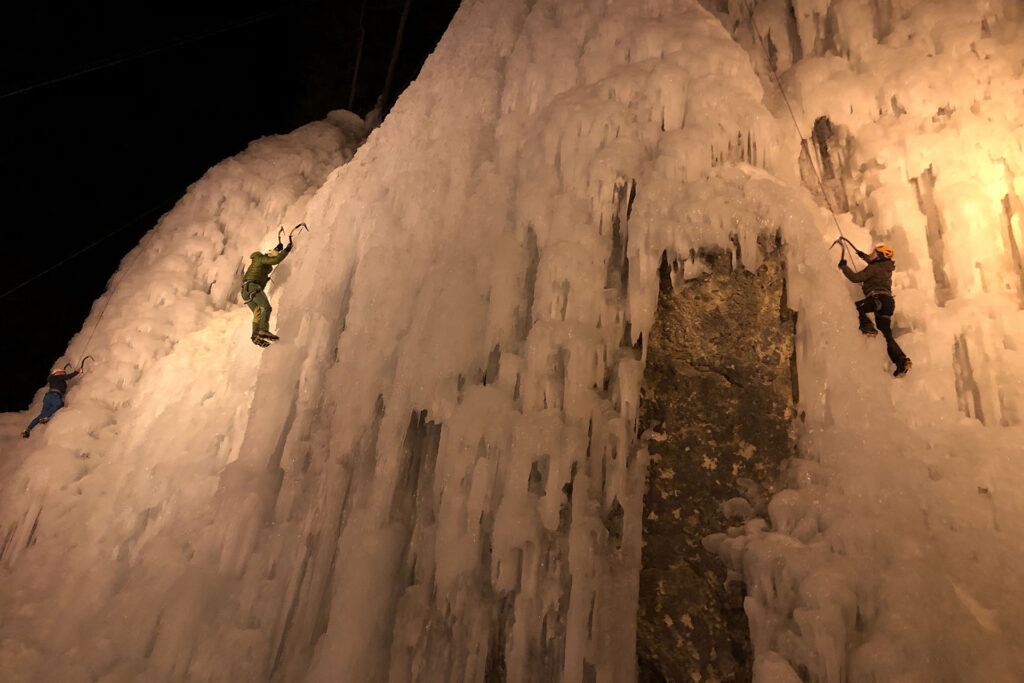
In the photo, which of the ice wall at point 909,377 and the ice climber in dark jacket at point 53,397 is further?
the ice climber in dark jacket at point 53,397

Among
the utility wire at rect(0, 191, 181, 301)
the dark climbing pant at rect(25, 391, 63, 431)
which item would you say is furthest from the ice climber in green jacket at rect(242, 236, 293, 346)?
the utility wire at rect(0, 191, 181, 301)

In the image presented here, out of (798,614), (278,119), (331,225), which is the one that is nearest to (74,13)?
(278,119)

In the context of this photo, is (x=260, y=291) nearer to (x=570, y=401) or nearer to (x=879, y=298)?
(x=570, y=401)

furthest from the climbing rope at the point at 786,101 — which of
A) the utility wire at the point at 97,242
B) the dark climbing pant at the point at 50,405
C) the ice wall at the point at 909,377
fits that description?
the utility wire at the point at 97,242

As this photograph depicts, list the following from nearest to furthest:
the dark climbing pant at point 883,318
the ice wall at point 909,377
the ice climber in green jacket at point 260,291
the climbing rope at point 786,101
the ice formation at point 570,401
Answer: the ice wall at point 909,377 < the ice formation at point 570,401 < the dark climbing pant at point 883,318 < the climbing rope at point 786,101 < the ice climber in green jacket at point 260,291

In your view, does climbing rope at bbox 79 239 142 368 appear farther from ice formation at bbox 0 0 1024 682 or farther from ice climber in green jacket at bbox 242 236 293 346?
ice climber in green jacket at bbox 242 236 293 346

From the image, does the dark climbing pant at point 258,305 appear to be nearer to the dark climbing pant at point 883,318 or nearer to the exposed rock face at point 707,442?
the exposed rock face at point 707,442

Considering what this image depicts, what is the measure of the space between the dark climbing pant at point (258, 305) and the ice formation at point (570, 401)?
581 mm

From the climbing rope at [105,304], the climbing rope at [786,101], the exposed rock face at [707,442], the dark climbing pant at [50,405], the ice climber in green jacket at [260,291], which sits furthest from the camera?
the climbing rope at [105,304]

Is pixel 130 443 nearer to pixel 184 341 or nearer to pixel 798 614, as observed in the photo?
pixel 184 341

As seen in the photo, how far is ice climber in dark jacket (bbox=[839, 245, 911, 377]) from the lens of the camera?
4109 millimetres

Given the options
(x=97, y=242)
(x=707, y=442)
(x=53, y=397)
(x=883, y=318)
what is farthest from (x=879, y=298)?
(x=97, y=242)

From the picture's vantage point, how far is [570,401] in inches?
157

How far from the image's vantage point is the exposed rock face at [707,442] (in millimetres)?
3672
